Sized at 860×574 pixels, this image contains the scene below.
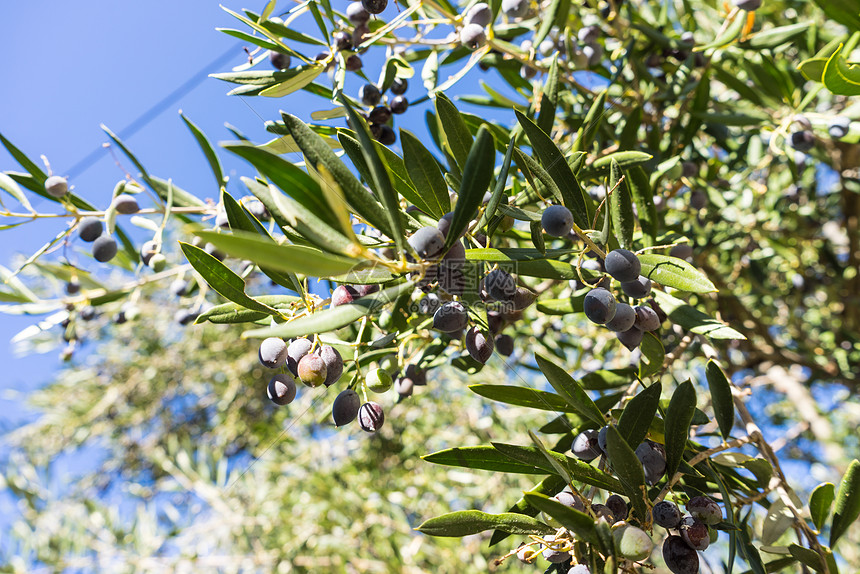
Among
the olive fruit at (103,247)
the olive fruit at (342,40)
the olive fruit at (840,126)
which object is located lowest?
the olive fruit at (840,126)

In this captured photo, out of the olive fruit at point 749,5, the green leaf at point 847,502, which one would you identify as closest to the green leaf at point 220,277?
the green leaf at point 847,502

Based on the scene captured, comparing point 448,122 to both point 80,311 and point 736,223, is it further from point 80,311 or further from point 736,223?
point 736,223

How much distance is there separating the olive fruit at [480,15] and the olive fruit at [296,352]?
89cm

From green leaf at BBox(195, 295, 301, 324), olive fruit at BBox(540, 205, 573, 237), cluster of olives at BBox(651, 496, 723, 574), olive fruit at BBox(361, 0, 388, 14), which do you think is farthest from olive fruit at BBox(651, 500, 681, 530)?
olive fruit at BBox(361, 0, 388, 14)

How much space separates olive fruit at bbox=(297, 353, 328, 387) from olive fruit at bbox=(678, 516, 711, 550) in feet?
1.99

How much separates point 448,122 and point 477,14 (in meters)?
0.51

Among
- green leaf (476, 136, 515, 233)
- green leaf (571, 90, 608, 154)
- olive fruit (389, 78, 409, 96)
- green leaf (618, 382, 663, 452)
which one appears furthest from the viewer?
olive fruit (389, 78, 409, 96)

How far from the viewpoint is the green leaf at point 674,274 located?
89 cm

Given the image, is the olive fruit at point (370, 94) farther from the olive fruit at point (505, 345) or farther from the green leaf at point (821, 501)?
the green leaf at point (821, 501)

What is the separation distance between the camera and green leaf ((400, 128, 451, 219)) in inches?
32.7

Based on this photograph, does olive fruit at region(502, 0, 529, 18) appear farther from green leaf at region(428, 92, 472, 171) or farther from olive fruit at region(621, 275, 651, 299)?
olive fruit at region(621, 275, 651, 299)

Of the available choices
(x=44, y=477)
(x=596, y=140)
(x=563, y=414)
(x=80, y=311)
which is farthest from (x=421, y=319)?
(x=44, y=477)

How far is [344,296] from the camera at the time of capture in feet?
2.86

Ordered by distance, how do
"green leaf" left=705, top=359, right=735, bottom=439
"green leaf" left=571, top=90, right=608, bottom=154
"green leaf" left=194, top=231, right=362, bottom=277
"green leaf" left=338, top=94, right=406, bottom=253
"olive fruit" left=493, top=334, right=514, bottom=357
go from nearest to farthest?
"green leaf" left=194, top=231, right=362, bottom=277 → "green leaf" left=338, top=94, right=406, bottom=253 → "green leaf" left=705, top=359, right=735, bottom=439 → "green leaf" left=571, top=90, right=608, bottom=154 → "olive fruit" left=493, top=334, right=514, bottom=357
